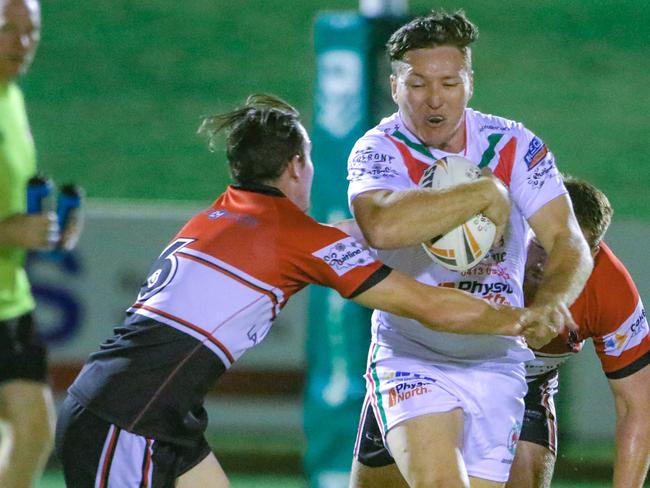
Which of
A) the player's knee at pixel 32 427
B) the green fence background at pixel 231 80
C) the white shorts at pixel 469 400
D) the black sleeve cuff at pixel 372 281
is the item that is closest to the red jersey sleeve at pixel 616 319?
the white shorts at pixel 469 400

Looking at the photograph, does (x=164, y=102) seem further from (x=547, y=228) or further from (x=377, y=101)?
(x=547, y=228)

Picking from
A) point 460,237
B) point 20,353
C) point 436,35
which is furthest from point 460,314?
point 20,353

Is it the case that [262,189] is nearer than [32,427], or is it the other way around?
[262,189]

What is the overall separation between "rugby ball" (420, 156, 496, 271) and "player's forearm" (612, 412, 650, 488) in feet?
3.49

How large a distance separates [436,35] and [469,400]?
4.06 ft

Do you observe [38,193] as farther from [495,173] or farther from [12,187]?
[495,173]

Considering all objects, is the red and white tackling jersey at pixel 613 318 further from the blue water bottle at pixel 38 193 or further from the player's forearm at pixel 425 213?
the blue water bottle at pixel 38 193

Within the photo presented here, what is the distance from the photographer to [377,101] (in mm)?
6219

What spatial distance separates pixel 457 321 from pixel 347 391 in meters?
2.55

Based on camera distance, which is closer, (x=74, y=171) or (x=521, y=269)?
(x=521, y=269)

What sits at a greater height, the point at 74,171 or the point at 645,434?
the point at 645,434

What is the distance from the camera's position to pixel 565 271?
401cm

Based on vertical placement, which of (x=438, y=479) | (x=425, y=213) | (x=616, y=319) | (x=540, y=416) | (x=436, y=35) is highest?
(x=436, y=35)

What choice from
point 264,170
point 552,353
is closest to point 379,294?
point 264,170
